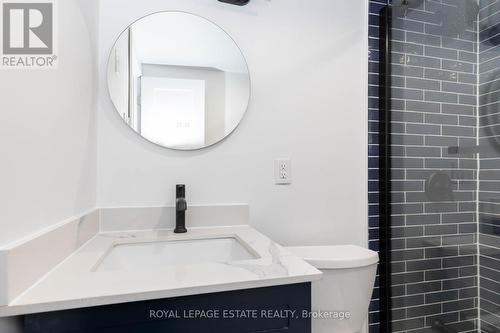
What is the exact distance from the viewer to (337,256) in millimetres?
1231

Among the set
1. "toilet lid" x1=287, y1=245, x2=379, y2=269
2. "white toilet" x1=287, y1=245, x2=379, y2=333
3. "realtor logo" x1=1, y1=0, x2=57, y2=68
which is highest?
"realtor logo" x1=1, y1=0, x2=57, y2=68

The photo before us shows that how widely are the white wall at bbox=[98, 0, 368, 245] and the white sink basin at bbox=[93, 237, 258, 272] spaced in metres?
0.22

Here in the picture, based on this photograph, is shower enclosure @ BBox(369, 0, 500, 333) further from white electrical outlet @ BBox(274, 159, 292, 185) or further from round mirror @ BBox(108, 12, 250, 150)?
round mirror @ BBox(108, 12, 250, 150)

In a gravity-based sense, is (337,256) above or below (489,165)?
below

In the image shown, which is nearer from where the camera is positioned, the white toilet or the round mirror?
the white toilet

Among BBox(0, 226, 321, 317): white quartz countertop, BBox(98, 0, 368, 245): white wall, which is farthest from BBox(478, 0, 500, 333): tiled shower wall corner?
BBox(0, 226, 321, 317): white quartz countertop

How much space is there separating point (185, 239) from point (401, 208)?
43.5 inches

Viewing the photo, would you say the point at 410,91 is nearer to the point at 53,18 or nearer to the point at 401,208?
the point at 401,208

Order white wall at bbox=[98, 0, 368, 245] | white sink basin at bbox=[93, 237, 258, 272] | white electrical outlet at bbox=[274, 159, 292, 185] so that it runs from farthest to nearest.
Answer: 1. white electrical outlet at bbox=[274, 159, 292, 185]
2. white wall at bbox=[98, 0, 368, 245]
3. white sink basin at bbox=[93, 237, 258, 272]

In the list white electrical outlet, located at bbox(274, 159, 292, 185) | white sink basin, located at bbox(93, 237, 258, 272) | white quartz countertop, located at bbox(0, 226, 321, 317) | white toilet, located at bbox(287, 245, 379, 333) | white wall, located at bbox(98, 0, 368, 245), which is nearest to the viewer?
white quartz countertop, located at bbox(0, 226, 321, 317)

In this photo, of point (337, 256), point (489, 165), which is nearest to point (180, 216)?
point (337, 256)

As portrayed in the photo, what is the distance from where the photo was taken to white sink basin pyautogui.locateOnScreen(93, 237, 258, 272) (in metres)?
1.04

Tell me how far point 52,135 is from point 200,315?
627 mm

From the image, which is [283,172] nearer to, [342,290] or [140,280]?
[342,290]
